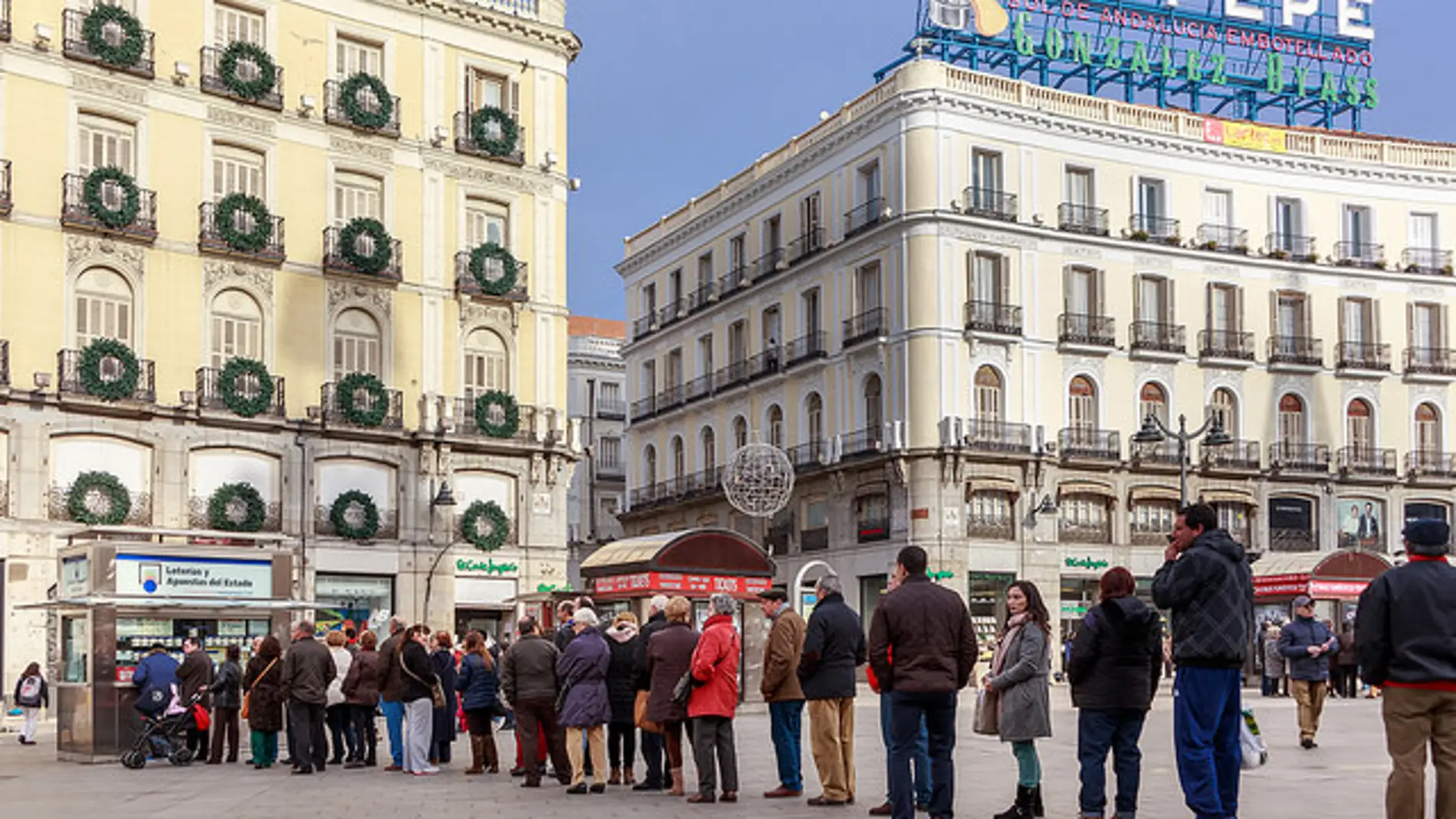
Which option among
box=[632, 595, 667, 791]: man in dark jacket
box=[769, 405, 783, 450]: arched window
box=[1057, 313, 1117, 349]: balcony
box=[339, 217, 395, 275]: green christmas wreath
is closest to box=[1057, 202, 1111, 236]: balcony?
box=[1057, 313, 1117, 349]: balcony

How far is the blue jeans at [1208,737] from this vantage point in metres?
10.6

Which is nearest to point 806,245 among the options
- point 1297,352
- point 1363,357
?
point 1297,352

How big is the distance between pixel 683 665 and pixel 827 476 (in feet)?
132

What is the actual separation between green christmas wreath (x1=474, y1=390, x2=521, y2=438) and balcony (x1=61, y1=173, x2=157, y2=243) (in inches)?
347

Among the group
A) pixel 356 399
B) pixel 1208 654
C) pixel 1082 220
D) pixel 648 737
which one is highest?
pixel 1082 220

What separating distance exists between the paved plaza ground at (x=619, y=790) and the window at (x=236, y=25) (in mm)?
Result: 20775

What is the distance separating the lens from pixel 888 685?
12.5m

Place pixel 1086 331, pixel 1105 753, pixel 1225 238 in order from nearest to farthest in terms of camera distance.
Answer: pixel 1105 753 < pixel 1086 331 < pixel 1225 238

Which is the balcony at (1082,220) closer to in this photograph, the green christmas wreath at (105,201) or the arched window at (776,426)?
the arched window at (776,426)

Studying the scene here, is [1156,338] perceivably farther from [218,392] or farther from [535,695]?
[535,695]

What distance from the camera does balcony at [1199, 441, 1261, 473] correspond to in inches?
2188

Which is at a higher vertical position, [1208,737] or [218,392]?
[218,392]

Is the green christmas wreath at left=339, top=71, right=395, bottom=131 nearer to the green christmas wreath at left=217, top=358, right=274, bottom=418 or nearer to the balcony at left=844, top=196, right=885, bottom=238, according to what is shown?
the green christmas wreath at left=217, top=358, right=274, bottom=418

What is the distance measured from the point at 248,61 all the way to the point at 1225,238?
3249 cm
